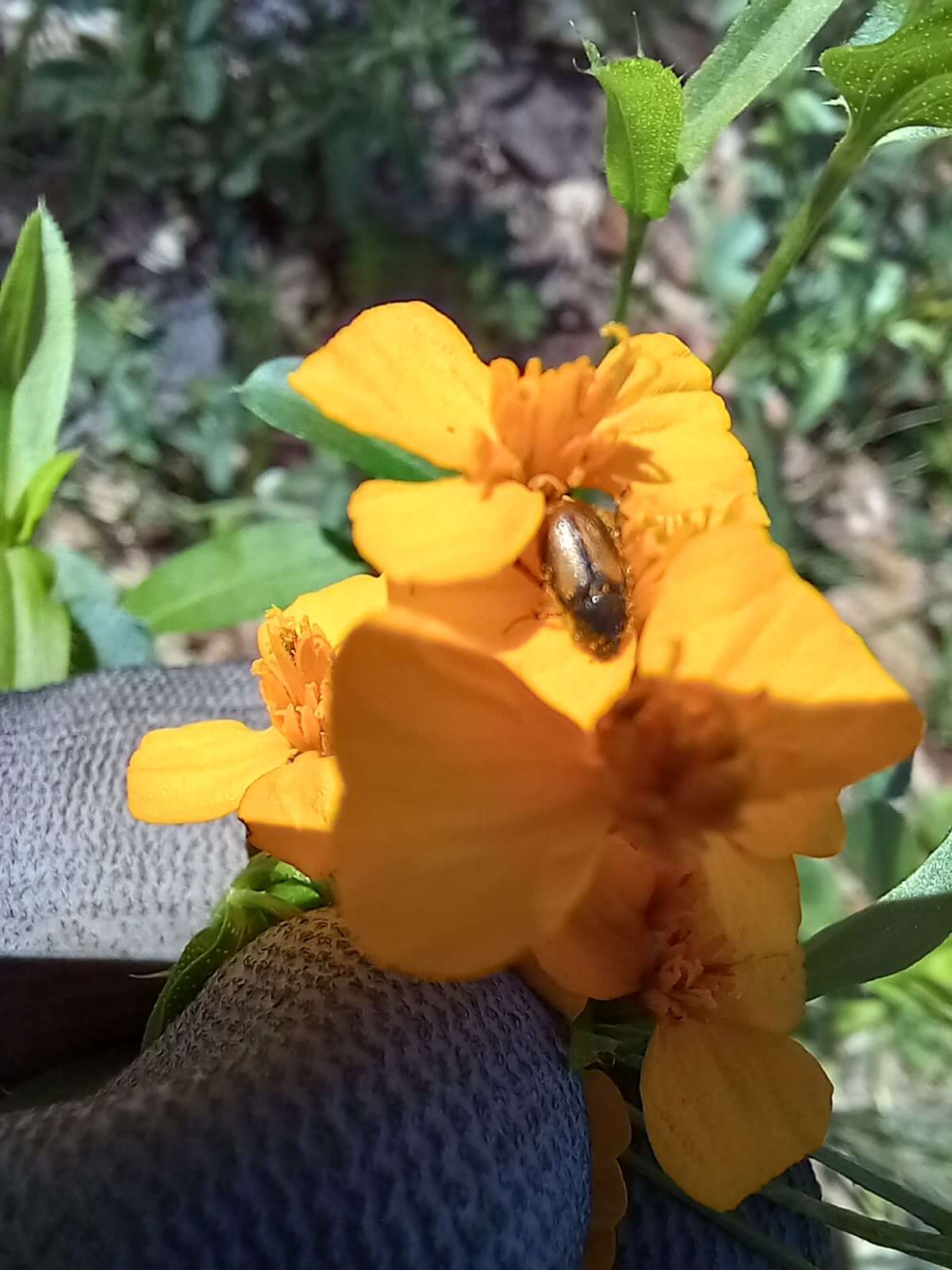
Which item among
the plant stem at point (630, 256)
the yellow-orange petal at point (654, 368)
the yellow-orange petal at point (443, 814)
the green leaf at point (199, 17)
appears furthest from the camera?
the green leaf at point (199, 17)

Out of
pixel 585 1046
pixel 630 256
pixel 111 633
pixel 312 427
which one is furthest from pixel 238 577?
pixel 585 1046

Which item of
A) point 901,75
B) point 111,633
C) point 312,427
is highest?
point 901,75

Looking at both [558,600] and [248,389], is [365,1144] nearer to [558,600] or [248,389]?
[558,600]

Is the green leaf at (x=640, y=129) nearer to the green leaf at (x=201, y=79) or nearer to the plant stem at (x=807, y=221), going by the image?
the plant stem at (x=807, y=221)

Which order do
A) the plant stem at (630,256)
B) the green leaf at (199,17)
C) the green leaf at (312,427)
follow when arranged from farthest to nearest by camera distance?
1. the green leaf at (199,17)
2. the green leaf at (312,427)
3. the plant stem at (630,256)

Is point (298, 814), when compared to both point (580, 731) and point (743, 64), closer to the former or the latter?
point (580, 731)

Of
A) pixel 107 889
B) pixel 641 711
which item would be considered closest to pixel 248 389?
pixel 107 889

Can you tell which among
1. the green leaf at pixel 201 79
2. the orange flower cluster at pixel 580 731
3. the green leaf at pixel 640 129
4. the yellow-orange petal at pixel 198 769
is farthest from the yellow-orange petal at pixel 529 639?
the green leaf at pixel 201 79
